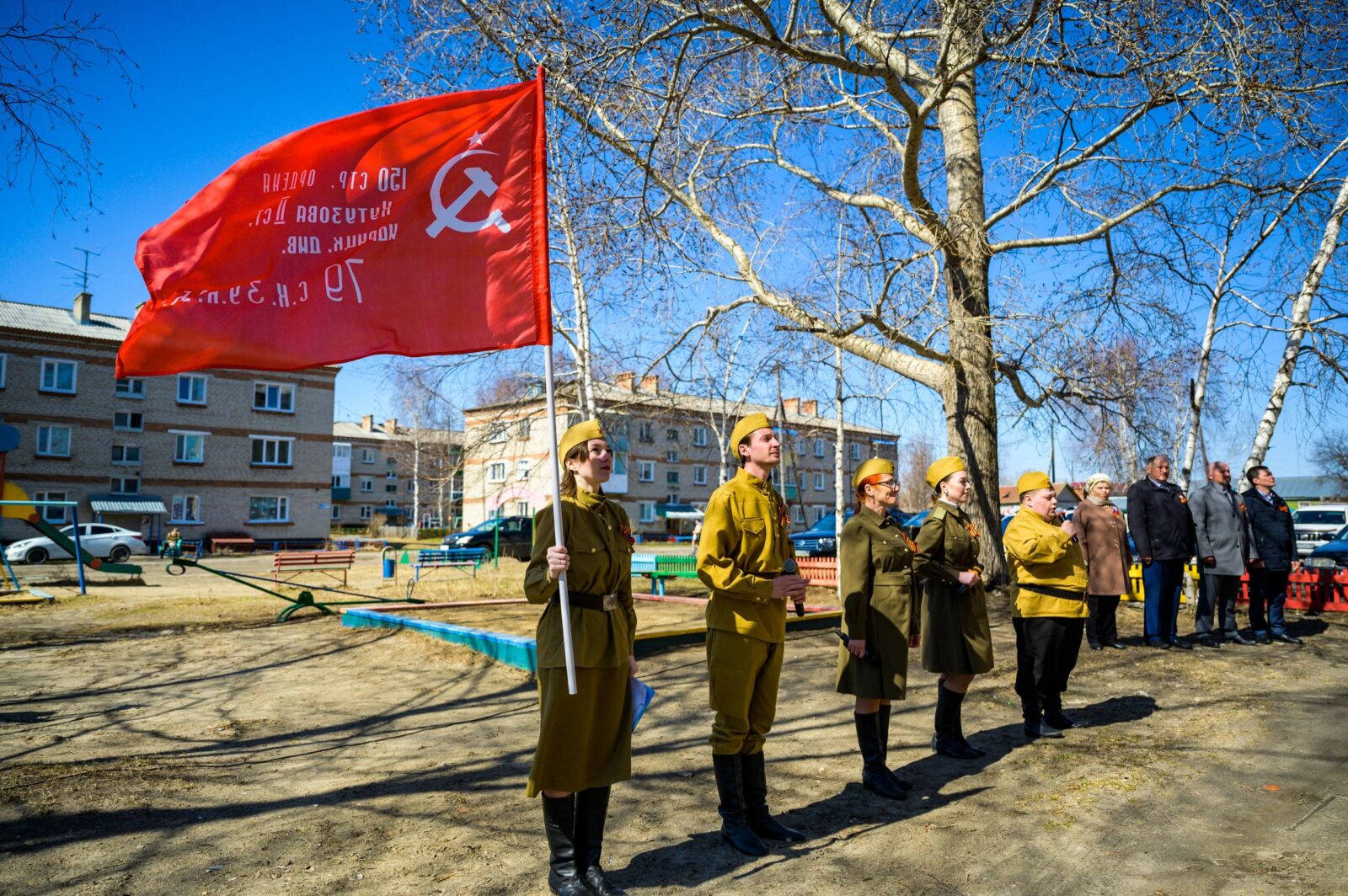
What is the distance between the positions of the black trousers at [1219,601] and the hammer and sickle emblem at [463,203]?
9.19 meters

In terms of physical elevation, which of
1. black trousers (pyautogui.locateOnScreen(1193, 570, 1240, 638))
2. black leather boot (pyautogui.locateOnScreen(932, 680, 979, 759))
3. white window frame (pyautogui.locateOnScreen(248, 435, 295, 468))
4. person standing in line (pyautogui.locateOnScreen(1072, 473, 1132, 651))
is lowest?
black leather boot (pyautogui.locateOnScreen(932, 680, 979, 759))

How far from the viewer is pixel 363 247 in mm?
4543

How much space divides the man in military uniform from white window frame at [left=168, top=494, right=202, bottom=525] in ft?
133

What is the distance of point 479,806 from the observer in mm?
4504

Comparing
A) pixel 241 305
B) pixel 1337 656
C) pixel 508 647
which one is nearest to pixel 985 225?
pixel 1337 656

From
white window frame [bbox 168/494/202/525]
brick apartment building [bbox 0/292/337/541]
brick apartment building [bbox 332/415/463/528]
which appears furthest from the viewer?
brick apartment building [bbox 332/415/463/528]

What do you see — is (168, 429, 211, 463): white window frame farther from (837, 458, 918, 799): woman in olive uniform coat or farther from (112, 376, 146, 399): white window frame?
(837, 458, 918, 799): woman in olive uniform coat

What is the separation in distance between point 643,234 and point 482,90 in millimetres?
6694

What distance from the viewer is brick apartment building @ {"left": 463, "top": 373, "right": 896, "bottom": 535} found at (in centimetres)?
1716

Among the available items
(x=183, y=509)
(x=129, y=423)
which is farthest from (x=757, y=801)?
(x=129, y=423)

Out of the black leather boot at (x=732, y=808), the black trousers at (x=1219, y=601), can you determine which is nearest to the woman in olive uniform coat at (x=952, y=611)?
the black leather boot at (x=732, y=808)

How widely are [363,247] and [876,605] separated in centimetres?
351

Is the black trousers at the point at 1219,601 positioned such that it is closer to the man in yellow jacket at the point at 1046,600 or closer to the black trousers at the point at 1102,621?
the black trousers at the point at 1102,621

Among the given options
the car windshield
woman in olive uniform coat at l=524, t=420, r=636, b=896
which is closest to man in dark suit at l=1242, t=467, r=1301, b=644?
woman in olive uniform coat at l=524, t=420, r=636, b=896
